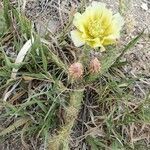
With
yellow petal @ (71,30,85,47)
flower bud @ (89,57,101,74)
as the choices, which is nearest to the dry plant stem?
flower bud @ (89,57,101,74)

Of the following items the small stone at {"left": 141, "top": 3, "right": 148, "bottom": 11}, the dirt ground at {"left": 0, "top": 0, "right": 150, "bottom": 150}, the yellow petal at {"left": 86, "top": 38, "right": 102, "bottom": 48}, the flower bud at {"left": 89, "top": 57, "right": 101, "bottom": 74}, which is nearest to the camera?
the yellow petal at {"left": 86, "top": 38, "right": 102, "bottom": 48}

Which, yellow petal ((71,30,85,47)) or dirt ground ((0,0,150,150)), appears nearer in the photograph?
yellow petal ((71,30,85,47))

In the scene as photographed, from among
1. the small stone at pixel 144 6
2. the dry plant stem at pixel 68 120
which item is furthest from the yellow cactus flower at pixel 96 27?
the small stone at pixel 144 6

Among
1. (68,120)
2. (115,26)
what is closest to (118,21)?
(115,26)

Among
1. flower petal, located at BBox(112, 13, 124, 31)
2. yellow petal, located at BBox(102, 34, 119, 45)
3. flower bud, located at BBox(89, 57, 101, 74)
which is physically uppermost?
flower petal, located at BBox(112, 13, 124, 31)

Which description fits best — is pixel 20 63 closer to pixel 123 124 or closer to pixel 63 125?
pixel 63 125

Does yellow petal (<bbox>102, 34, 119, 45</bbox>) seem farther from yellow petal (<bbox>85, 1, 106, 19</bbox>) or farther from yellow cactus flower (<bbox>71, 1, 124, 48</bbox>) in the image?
yellow petal (<bbox>85, 1, 106, 19</bbox>)

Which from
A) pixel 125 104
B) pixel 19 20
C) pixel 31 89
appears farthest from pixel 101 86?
pixel 19 20
